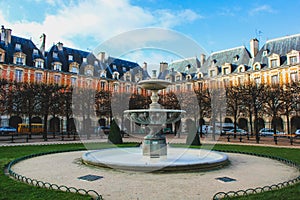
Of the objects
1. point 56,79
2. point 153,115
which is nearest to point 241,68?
point 56,79

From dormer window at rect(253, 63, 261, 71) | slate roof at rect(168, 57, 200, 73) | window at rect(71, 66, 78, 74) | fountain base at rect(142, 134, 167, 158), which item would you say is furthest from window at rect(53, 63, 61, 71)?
fountain base at rect(142, 134, 167, 158)

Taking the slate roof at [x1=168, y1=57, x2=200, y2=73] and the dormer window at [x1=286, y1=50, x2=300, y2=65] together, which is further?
the slate roof at [x1=168, y1=57, x2=200, y2=73]

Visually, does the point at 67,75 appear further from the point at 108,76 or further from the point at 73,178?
the point at 73,178

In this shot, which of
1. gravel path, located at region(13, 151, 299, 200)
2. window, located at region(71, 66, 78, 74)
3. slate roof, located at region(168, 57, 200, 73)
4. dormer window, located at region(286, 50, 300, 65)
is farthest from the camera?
slate roof, located at region(168, 57, 200, 73)

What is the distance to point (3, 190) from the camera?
5410mm

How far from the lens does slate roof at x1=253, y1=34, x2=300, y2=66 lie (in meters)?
35.1

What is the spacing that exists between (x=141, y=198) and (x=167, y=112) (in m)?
4.52

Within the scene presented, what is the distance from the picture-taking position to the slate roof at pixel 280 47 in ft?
115

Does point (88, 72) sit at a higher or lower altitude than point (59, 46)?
lower

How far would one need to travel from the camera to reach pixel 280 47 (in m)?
36.7

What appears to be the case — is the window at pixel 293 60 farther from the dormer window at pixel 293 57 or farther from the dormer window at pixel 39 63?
the dormer window at pixel 39 63

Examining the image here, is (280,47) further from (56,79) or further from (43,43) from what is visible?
(43,43)

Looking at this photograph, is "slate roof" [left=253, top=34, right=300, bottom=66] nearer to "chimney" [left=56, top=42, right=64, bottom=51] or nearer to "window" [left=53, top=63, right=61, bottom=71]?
"window" [left=53, top=63, right=61, bottom=71]

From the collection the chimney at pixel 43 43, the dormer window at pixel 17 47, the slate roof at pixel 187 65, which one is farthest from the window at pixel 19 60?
the slate roof at pixel 187 65
